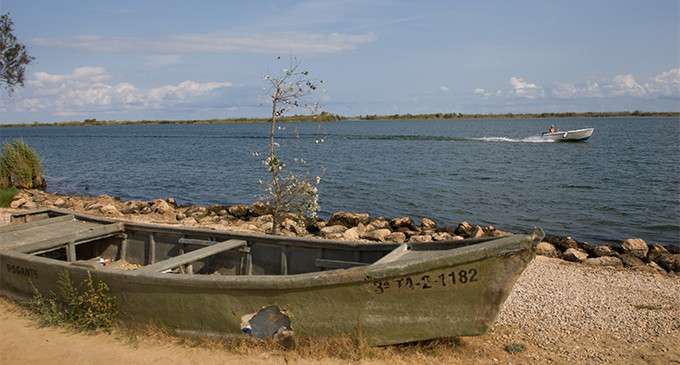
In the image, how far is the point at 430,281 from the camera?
5.00 meters

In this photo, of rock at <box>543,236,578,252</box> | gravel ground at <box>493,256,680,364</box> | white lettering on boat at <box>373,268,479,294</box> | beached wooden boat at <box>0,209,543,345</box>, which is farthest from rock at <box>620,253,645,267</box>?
white lettering on boat at <box>373,268,479,294</box>

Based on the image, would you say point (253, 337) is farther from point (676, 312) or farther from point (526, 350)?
point (676, 312)

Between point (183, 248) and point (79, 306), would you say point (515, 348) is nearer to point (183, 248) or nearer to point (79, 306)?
point (183, 248)

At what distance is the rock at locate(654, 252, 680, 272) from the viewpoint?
9.94 m

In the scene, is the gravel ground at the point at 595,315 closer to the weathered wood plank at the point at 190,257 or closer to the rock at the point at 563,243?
the rock at the point at 563,243

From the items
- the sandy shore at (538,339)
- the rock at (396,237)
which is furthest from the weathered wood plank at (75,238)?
the rock at (396,237)

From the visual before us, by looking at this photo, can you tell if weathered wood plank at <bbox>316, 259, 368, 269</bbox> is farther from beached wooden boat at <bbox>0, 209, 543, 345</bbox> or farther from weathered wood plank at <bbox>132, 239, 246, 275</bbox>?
weathered wood plank at <bbox>132, 239, 246, 275</bbox>

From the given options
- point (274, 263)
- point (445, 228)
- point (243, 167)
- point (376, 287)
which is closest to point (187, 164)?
point (243, 167)

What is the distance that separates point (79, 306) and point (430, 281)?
4.62 meters

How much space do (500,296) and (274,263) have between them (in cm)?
370

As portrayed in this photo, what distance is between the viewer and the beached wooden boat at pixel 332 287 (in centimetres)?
493

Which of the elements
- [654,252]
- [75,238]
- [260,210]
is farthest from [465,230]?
[75,238]

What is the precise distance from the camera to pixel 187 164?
1441 inches

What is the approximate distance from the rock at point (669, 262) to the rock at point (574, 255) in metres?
1.43
